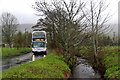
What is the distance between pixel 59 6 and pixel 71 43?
19.2ft

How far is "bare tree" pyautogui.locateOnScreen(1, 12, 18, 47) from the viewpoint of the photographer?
7066 centimetres

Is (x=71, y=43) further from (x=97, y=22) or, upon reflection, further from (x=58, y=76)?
(x=58, y=76)

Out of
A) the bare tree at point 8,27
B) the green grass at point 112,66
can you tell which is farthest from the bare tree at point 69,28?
the bare tree at point 8,27

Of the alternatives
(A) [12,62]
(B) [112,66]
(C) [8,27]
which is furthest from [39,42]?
(C) [8,27]

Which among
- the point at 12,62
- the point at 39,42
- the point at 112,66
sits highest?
the point at 39,42

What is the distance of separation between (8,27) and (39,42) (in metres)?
34.5

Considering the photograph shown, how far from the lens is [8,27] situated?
76000 millimetres

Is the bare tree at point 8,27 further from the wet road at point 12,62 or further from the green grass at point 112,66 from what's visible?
the green grass at point 112,66

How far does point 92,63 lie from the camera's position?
98.4 feet

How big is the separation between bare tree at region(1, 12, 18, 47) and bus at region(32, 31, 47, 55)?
26223 millimetres

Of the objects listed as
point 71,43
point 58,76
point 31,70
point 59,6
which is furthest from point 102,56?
point 31,70

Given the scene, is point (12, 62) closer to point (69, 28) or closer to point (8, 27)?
point (69, 28)

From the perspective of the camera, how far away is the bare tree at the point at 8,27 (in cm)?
7066

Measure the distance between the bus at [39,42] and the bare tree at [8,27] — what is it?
26.2m
